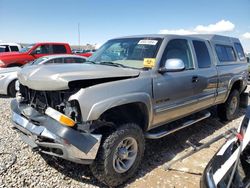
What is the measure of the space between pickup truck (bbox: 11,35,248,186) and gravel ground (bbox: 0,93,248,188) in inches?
13.8

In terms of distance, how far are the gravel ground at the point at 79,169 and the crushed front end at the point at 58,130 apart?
48 centimetres

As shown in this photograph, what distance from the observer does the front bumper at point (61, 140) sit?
259 cm

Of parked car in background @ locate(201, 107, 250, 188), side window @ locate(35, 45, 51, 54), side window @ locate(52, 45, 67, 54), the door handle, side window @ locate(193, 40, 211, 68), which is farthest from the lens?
side window @ locate(52, 45, 67, 54)

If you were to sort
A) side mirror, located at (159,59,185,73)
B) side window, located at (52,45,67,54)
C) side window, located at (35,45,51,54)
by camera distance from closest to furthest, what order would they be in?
side mirror, located at (159,59,185,73) < side window, located at (35,45,51,54) < side window, located at (52,45,67,54)

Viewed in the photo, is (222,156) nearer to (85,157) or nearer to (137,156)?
(137,156)

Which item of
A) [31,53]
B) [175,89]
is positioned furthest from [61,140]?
[31,53]

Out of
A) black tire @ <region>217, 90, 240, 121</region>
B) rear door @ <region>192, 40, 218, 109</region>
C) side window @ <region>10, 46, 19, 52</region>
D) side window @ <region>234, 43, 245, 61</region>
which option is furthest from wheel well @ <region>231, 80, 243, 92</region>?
side window @ <region>10, 46, 19, 52</region>

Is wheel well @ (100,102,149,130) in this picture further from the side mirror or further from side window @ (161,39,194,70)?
side window @ (161,39,194,70)

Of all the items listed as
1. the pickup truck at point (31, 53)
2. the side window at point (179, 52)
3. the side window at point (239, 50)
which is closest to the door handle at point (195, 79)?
the side window at point (179, 52)

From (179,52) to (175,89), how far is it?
0.73 m

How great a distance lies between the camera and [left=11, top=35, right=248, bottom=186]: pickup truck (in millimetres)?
2666

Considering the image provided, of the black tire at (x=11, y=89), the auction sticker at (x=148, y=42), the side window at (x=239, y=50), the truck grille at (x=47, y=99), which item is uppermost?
the auction sticker at (x=148, y=42)

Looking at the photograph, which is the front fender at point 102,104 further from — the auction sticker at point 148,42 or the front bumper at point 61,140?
the auction sticker at point 148,42

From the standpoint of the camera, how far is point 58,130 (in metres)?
2.63
